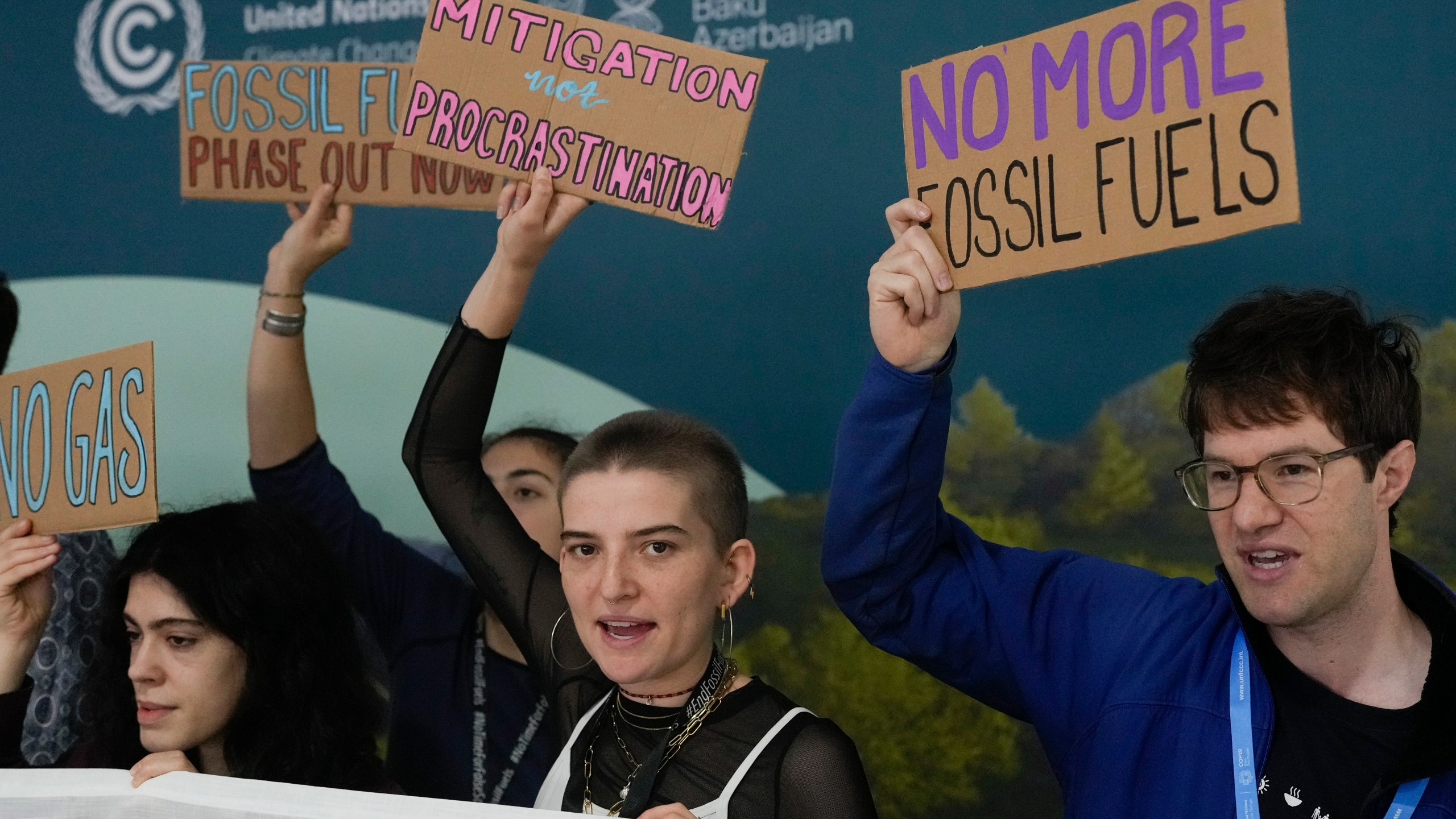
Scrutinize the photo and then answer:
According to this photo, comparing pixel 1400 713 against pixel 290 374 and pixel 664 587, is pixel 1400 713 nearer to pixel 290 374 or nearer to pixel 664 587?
pixel 664 587

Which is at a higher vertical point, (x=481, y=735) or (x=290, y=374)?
(x=290, y=374)

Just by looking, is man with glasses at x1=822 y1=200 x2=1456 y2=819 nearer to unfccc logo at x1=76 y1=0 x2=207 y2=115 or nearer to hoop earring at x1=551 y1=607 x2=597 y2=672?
hoop earring at x1=551 y1=607 x2=597 y2=672

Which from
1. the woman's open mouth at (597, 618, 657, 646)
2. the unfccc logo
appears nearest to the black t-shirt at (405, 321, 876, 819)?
the woman's open mouth at (597, 618, 657, 646)

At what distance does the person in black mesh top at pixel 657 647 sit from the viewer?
5.07ft

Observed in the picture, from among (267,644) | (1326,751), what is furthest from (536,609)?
(1326,751)

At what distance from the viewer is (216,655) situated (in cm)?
188

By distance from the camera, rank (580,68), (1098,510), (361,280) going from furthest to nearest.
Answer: (361,280) → (1098,510) → (580,68)

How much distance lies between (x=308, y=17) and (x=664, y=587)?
183 centimetres

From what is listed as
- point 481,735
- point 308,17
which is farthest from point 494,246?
point 481,735

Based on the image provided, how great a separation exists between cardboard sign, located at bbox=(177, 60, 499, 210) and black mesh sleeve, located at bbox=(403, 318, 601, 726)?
0.36 meters

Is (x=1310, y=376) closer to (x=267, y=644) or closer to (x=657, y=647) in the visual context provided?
(x=657, y=647)

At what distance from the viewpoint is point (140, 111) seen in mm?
3008

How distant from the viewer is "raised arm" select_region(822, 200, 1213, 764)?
59.1 inches

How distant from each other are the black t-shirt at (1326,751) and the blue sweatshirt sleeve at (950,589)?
163 millimetres
